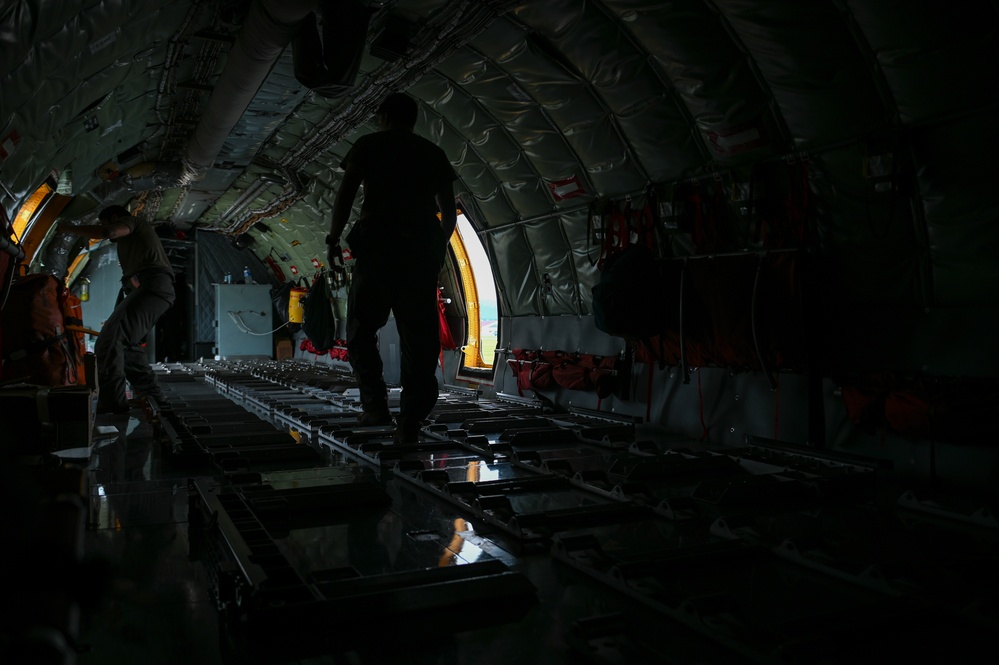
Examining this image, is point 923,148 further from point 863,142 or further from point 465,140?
point 465,140

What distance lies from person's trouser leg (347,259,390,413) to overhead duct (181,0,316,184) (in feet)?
6.40

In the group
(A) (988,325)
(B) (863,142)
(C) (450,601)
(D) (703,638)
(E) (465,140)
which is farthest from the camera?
(E) (465,140)

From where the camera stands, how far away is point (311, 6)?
5203mm

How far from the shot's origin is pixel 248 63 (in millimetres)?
6492

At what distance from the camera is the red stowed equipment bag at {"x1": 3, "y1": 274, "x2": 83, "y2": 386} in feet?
18.5

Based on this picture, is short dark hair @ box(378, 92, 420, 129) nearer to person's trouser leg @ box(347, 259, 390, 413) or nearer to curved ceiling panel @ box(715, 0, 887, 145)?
person's trouser leg @ box(347, 259, 390, 413)

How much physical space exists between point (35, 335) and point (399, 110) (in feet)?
11.1

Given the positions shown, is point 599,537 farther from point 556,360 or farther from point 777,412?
point 556,360

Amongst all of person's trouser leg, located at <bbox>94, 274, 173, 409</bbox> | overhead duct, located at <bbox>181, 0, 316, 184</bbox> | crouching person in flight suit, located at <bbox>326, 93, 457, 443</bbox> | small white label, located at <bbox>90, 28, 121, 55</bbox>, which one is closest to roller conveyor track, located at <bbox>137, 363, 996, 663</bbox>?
crouching person in flight suit, located at <bbox>326, 93, 457, 443</bbox>

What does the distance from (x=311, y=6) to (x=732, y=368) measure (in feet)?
13.5

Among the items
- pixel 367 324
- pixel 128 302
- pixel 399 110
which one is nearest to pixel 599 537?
pixel 367 324

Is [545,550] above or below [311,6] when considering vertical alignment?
below

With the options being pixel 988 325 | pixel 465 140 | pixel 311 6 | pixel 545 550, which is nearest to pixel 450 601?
pixel 545 550

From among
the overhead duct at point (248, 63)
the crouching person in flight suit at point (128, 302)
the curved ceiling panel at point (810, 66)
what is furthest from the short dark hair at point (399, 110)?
the crouching person in flight suit at point (128, 302)
